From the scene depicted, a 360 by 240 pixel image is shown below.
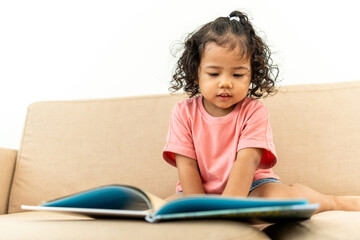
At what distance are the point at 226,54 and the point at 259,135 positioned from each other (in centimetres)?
27

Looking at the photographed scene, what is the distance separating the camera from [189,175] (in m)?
1.45

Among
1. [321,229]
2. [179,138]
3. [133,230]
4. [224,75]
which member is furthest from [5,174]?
[321,229]

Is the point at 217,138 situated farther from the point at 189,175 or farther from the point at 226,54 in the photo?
the point at 226,54

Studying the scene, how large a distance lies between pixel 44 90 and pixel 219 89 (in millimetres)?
1252

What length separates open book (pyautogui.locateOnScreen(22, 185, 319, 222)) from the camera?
2.54 ft

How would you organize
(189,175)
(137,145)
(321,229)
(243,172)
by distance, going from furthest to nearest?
1. (137,145)
2. (189,175)
3. (243,172)
4. (321,229)

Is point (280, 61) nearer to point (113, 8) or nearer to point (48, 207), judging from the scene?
point (113, 8)

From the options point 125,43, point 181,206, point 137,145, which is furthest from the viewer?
point 125,43

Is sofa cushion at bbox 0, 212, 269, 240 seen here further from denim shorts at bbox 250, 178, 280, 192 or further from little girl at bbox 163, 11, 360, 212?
denim shorts at bbox 250, 178, 280, 192

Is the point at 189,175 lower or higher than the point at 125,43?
lower

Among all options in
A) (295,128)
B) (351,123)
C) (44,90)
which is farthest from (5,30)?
(351,123)

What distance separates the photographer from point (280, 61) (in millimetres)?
2109

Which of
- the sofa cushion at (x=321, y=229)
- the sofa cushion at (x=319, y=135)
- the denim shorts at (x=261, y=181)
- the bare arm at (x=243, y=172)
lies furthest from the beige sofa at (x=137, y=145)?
Result: the sofa cushion at (x=321, y=229)

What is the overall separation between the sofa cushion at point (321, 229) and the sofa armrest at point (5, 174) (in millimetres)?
1132
